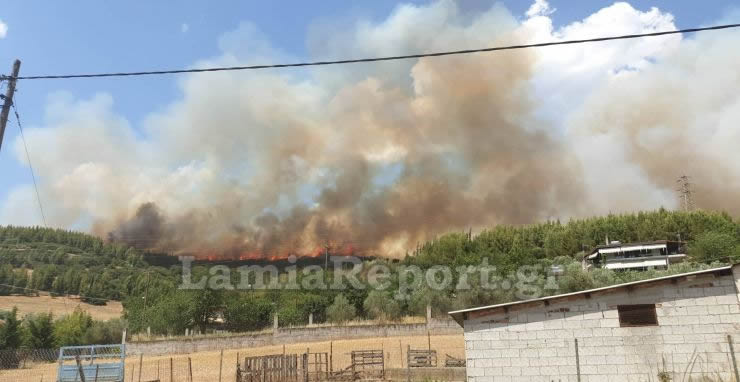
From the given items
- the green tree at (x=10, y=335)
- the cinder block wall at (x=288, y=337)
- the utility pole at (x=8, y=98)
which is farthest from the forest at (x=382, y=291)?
the utility pole at (x=8, y=98)

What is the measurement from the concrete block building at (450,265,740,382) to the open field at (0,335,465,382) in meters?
12.9

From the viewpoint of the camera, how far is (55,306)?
4109 inches

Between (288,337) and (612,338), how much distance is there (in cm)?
3570

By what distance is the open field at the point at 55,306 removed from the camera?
98.6m

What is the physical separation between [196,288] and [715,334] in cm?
5926

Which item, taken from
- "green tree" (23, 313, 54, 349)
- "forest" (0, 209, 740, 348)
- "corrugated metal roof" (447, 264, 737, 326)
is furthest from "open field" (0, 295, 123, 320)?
"corrugated metal roof" (447, 264, 737, 326)

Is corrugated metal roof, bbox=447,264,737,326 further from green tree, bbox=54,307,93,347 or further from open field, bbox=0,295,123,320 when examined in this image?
open field, bbox=0,295,123,320

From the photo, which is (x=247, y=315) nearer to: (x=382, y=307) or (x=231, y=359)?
(x=382, y=307)

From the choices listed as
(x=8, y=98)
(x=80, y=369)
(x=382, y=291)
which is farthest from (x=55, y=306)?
(x=8, y=98)

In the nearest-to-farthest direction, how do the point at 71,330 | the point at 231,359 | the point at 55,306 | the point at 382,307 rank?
the point at 231,359 < the point at 71,330 < the point at 382,307 < the point at 55,306

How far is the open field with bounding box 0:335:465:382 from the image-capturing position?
118 feet

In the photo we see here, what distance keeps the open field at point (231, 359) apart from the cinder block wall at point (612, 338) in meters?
13.0

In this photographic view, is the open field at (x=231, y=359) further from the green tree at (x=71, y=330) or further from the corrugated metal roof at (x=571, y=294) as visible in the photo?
the corrugated metal roof at (x=571, y=294)

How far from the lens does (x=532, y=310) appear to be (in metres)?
21.5
